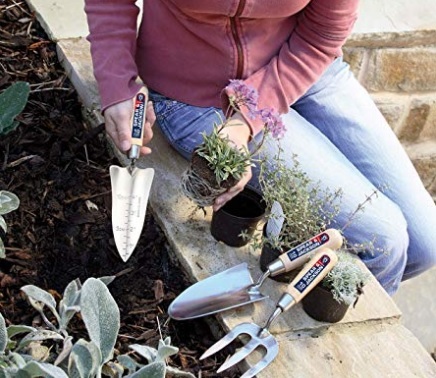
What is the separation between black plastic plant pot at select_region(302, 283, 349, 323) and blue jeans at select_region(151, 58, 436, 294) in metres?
0.26

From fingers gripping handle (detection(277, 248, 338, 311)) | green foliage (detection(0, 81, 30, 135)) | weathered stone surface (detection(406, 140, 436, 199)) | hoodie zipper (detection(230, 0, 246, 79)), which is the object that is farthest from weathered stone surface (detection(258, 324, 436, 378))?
weathered stone surface (detection(406, 140, 436, 199))

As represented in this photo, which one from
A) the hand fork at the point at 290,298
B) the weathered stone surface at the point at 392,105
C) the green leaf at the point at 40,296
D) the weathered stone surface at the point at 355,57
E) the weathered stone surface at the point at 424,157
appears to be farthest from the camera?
the weathered stone surface at the point at 424,157

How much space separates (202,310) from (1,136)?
0.67 meters

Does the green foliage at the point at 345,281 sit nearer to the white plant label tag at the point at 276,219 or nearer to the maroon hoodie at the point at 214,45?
the white plant label tag at the point at 276,219

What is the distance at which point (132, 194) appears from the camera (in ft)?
5.37

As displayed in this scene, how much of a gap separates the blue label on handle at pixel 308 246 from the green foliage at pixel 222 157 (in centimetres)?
18

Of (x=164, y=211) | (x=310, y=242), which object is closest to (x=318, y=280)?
(x=310, y=242)

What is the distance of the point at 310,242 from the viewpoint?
5.01ft

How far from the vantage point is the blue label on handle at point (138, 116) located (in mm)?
1646

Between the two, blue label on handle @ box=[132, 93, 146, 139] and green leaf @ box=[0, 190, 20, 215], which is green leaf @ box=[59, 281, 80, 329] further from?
blue label on handle @ box=[132, 93, 146, 139]

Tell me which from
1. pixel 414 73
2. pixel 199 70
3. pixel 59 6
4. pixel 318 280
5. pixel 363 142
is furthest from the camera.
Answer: pixel 414 73

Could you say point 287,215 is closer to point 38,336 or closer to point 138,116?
point 138,116

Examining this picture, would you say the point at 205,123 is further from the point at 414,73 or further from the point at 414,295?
the point at 414,295

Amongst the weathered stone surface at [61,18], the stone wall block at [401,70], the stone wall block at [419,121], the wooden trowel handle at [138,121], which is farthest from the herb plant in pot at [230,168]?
the stone wall block at [419,121]
